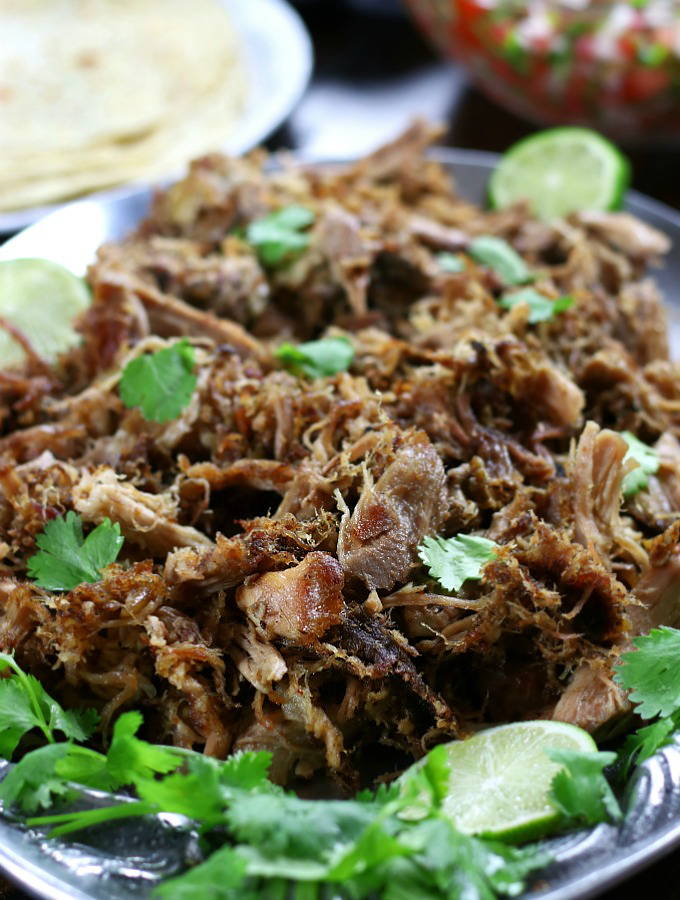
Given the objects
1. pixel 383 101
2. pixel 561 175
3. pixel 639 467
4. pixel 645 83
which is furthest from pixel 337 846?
pixel 383 101

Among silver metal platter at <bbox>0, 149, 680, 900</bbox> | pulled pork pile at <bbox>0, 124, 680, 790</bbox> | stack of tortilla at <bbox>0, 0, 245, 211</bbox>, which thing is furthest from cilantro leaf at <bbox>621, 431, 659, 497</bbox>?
stack of tortilla at <bbox>0, 0, 245, 211</bbox>

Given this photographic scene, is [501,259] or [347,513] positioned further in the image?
[501,259]

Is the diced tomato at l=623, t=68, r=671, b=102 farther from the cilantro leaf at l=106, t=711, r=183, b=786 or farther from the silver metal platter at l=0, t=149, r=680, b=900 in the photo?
the cilantro leaf at l=106, t=711, r=183, b=786

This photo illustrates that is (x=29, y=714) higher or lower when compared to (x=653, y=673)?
lower

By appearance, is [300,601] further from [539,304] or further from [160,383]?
[539,304]

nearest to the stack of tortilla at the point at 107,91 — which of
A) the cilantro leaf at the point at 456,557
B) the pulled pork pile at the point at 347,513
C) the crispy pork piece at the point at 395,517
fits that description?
the pulled pork pile at the point at 347,513

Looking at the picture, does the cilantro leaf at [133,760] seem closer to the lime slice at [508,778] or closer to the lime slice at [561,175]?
the lime slice at [508,778]

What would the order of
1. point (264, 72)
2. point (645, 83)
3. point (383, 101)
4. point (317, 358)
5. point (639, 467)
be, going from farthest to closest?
point (383, 101) < point (264, 72) < point (645, 83) < point (317, 358) < point (639, 467)
